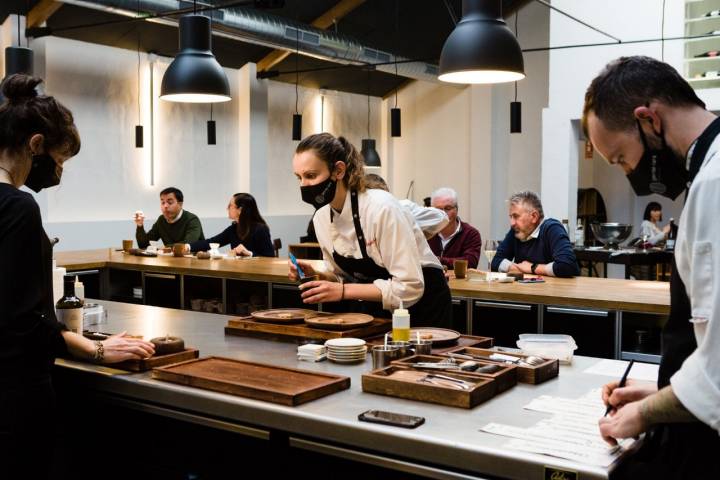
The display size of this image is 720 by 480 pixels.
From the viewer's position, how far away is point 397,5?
35.7 ft

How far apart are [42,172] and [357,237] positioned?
52.8 inches

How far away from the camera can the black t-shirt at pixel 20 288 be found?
1.96 m

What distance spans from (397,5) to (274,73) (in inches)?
84.9

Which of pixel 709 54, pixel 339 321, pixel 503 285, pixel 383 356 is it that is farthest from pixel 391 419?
pixel 709 54

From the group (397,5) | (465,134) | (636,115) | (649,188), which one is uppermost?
(397,5)

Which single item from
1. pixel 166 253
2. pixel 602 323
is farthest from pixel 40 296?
pixel 166 253

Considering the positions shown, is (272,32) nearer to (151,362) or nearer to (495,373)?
(151,362)

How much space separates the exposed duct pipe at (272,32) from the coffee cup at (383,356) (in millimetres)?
6100

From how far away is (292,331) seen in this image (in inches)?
116

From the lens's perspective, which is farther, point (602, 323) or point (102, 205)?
point (102, 205)

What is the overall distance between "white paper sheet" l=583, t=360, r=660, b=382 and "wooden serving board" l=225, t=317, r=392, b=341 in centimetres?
85

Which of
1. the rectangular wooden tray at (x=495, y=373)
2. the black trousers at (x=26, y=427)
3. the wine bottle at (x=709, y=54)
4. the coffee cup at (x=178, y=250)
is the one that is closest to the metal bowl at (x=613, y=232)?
the wine bottle at (x=709, y=54)

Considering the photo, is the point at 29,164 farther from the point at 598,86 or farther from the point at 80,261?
the point at 80,261

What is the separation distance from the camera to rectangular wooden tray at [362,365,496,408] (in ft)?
6.56
